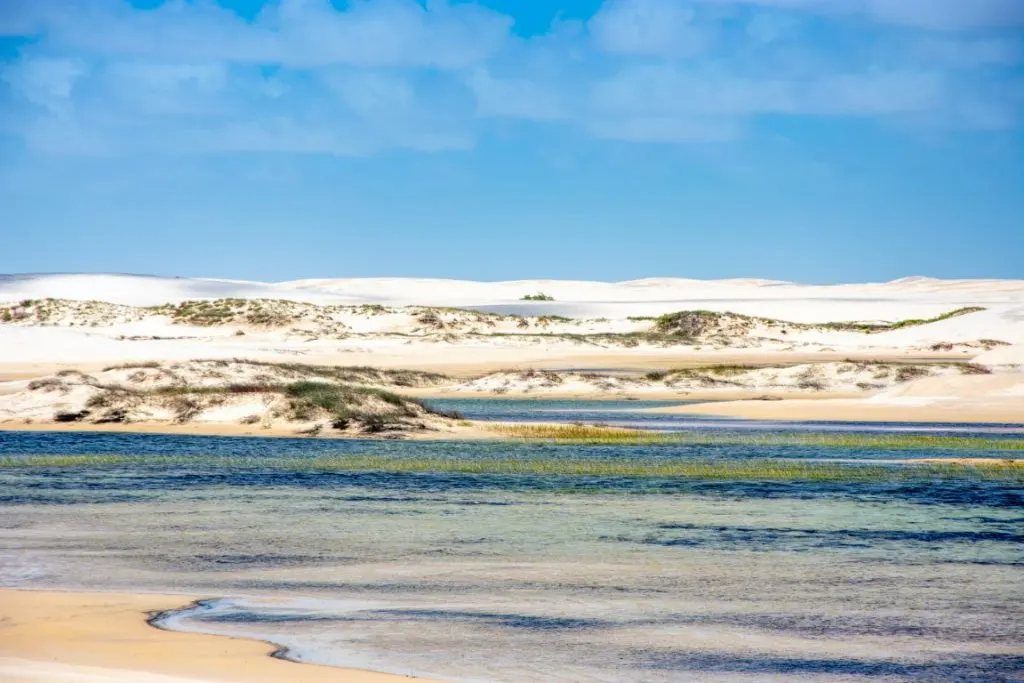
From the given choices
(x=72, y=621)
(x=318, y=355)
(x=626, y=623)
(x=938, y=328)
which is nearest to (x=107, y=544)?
(x=72, y=621)

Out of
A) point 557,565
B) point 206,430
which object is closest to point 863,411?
point 206,430

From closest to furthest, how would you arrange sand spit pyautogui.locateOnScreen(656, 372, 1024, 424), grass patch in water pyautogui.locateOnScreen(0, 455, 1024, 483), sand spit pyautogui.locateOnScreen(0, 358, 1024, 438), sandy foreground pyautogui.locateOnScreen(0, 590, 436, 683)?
sandy foreground pyautogui.locateOnScreen(0, 590, 436, 683) < grass patch in water pyautogui.locateOnScreen(0, 455, 1024, 483) < sand spit pyautogui.locateOnScreen(0, 358, 1024, 438) < sand spit pyautogui.locateOnScreen(656, 372, 1024, 424)

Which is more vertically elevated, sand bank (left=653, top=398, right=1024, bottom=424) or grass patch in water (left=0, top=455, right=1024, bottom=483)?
sand bank (left=653, top=398, right=1024, bottom=424)

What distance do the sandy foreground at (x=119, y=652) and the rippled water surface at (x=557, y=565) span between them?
451 millimetres

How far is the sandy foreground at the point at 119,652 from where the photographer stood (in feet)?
33.9

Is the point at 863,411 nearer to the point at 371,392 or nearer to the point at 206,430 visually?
the point at 371,392

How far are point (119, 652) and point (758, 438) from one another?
88.0 feet

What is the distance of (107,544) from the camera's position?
56.5ft

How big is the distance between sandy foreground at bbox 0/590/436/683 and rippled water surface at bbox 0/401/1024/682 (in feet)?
1.48

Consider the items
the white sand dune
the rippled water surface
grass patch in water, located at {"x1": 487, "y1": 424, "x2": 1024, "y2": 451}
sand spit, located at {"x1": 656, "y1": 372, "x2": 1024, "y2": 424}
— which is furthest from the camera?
the white sand dune

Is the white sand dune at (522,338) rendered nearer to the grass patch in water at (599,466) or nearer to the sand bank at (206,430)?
the sand bank at (206,430)

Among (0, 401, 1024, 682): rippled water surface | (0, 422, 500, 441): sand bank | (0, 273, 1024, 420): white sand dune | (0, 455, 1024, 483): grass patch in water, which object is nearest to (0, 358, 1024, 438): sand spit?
(0, 422, 500, 441): sand bank

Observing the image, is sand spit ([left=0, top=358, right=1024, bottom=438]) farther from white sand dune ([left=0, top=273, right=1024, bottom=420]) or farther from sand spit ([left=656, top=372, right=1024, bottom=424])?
white sand dune ([left=0, top=273, right=1024, bottom=420])

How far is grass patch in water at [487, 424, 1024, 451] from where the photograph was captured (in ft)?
110
